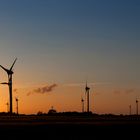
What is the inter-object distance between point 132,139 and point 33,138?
1303 centimetres

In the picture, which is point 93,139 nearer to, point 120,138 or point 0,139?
point 120,138

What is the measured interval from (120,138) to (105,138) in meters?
1.89

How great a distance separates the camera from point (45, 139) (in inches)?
2726

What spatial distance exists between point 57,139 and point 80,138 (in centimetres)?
301

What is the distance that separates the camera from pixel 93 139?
67938 millimetres

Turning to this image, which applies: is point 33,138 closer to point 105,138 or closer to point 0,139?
point 0,139

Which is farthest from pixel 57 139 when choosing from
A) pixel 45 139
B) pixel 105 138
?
pixel 105 138

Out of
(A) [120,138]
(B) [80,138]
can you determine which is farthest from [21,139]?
(A) [120,138]

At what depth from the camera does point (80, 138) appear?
69.6 metres

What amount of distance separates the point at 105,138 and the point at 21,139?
34.7ft

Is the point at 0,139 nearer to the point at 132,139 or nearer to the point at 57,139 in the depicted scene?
the point at 57,139

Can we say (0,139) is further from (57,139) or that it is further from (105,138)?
(105,138)

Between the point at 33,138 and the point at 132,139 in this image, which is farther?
the point at 33,138

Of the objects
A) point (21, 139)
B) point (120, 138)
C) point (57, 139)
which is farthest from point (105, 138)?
point (21, 139)
